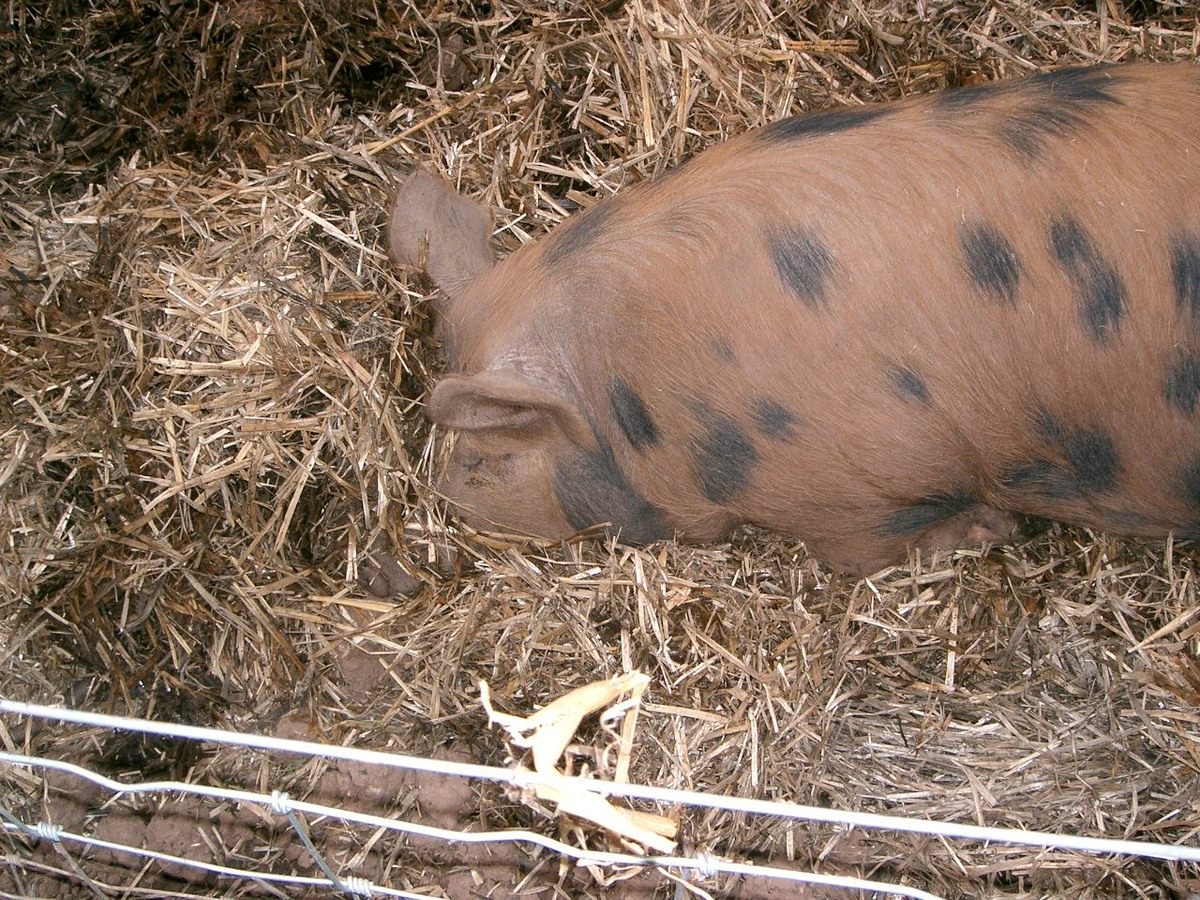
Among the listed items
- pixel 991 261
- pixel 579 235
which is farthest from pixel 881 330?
pixel 579 235

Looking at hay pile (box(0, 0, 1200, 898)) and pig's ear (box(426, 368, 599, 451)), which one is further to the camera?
hay pile (box(0, 0, 1200, 898))

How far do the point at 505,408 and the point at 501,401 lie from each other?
0.06 metres

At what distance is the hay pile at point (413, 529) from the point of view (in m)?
2.75

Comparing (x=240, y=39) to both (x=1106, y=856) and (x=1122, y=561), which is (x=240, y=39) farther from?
(x=1106, y=856)

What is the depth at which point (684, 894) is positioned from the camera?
252cm

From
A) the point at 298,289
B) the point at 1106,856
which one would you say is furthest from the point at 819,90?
the point at 1106,856

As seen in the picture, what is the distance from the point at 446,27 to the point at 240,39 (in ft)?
2.55

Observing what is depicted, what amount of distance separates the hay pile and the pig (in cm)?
33

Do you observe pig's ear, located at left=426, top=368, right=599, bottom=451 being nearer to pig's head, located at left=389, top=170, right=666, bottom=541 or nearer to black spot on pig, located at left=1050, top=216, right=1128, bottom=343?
pig's head, located at left=389, top=170, right=666, bottom=541

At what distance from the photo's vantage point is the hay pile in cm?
275

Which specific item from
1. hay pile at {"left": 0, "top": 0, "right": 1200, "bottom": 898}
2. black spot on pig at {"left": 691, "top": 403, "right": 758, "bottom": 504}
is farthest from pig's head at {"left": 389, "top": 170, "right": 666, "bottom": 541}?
black spot on pig at {"left": 691, "top": 403, "right": 758, "bottom": 504}

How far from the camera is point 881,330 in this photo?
232 centimetres

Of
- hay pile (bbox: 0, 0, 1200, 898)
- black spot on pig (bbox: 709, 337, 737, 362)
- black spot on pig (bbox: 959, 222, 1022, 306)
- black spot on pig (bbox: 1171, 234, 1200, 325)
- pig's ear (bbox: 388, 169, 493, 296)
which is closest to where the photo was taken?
black spot on pig (bbox: 1171, 234, 1200, 325)

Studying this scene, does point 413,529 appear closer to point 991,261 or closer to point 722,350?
point 722,350
